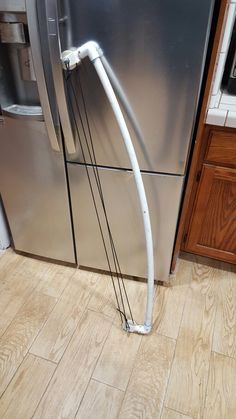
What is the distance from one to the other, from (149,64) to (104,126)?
0.86ft

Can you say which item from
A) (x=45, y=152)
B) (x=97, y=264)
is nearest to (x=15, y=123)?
(x=45, y=152)

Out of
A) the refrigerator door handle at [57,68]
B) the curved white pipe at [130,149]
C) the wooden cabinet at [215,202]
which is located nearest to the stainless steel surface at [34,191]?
the refrigerator door handle at [57,68]

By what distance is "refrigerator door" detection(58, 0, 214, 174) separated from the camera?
0.83 metres

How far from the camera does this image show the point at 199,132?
107 centimetres

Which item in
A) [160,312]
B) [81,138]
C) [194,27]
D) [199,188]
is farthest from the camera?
[160,312]

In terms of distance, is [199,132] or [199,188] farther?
[199,188]

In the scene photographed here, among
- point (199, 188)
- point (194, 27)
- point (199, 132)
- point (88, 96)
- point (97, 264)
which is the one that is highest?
point (194, 27)

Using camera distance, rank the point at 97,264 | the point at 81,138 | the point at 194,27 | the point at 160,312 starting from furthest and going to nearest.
Result: the point at 97,264 < the point at 160,312 < the point at 81,138 < the point at 194,27

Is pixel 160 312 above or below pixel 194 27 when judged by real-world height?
below

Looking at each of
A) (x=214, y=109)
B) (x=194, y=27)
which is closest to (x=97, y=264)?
(x=214, y=109)

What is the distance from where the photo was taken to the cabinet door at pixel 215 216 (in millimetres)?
1233

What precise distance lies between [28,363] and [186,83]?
1.24m

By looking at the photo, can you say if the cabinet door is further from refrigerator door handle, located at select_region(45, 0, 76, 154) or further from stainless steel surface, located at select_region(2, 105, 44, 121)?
stainless steel surface, located at select_region(2, 105, 44, 121)

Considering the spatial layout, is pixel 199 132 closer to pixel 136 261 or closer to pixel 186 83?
pixel 186 83
